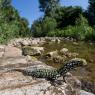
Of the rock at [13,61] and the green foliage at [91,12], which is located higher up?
the green foliage at [91,12]

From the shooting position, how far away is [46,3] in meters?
69.1

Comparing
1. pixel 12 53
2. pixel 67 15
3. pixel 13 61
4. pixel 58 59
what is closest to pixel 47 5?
pixel 67 15

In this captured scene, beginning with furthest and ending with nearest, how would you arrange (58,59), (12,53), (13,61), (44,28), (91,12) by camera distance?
(91,12) → (44,28) → (58,59) → (12,53) → (13,61)

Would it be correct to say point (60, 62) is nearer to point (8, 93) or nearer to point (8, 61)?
point (8, 61)

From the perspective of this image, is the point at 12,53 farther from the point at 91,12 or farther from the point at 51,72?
the point at 91,12

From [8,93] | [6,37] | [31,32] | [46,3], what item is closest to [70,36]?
[31,32]

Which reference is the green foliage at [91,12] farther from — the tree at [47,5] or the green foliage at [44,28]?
the tree at [47,5]

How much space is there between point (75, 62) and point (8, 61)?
241 cm

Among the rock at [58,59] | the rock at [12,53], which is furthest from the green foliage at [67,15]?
the rock at [12,53]

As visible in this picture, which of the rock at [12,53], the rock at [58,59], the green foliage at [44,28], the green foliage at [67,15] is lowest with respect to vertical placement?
the rock at [58,59]

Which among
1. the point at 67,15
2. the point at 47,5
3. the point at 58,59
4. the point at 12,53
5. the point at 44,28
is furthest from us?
the point at 47,5

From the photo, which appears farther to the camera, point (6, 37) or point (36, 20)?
point (36, 20)

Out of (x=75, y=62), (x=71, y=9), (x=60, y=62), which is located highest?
(x=71, y=9)

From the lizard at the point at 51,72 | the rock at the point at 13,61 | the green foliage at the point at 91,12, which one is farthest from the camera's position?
the green foliage at the point at 91,12
